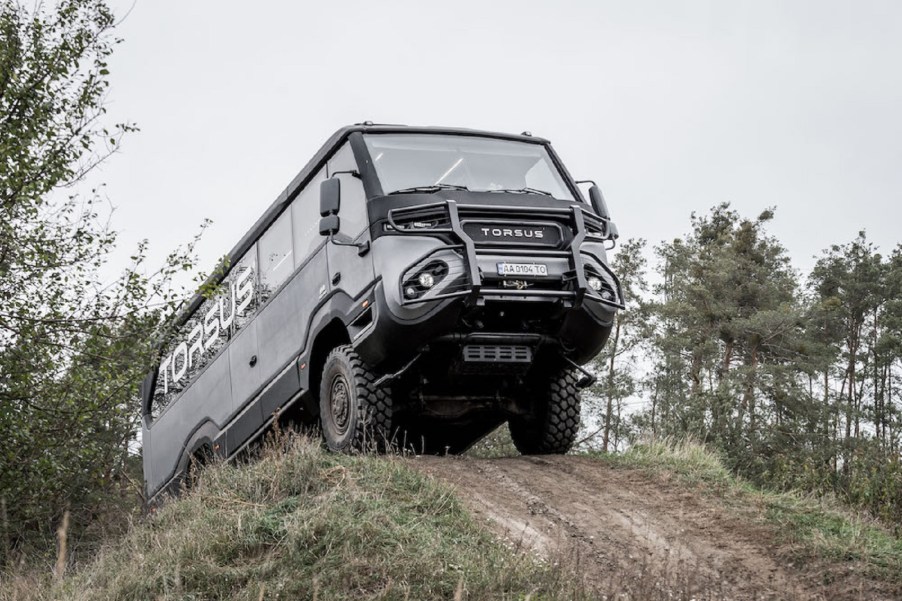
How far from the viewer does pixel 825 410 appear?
31.7 m

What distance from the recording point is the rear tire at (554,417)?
1149 cm

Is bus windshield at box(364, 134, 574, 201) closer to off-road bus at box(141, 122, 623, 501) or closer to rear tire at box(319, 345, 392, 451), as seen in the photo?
off-road bus at box(141, 122, 623, 501)

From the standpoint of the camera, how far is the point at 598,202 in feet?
37.9

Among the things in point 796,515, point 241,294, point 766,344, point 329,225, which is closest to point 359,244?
point 329,225

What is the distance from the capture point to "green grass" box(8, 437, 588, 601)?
7410 mm

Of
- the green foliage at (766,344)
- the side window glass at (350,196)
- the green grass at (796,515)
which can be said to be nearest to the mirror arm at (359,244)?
the side window glass at (350,196)

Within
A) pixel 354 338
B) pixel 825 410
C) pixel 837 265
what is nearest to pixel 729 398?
pixel 825 410

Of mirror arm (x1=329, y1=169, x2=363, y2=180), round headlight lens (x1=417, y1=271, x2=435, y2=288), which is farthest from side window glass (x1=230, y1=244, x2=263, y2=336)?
round headlight lens (x1=417, y1=271, x2=435, y2=288)

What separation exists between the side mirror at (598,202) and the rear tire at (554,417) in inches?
61.5

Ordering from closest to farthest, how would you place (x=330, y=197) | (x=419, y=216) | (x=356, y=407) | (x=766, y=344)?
(x=419, y=216) → (x=356, y=407) → (x=330, y=197) → (x=766, y=344)

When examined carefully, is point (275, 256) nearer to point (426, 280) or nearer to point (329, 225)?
point (329, 225)

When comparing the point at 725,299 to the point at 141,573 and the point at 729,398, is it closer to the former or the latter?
→ the point at 729,398

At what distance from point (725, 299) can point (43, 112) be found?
79.0 feet

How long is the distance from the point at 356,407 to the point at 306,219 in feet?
7.91
